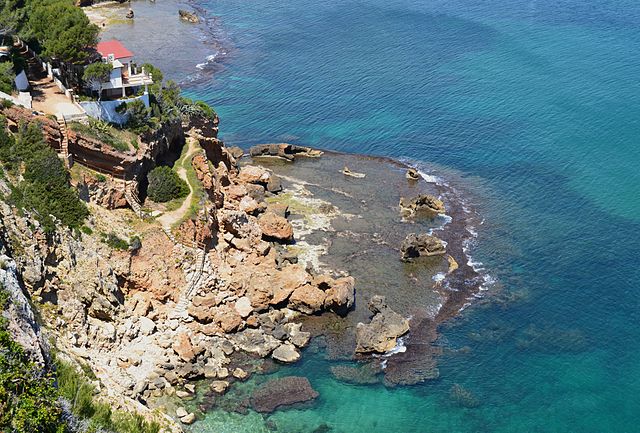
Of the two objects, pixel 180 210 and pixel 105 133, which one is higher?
pixel 105 133

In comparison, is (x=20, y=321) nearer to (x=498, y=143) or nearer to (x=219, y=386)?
(x=219, y=386)

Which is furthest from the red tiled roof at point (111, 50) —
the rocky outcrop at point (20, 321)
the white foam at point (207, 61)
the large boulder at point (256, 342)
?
the white foam at point (207, 61)

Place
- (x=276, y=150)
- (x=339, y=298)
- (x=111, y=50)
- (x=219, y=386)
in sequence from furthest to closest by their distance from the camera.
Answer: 1. (x=276, y=150)
2. (x=111, y=50)
3. (x=339, y=298)
4. (x=219, y=386)

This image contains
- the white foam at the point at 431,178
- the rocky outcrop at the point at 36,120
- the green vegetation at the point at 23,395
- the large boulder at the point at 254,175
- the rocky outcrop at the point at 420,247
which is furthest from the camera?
the white foam at the point at 431,178

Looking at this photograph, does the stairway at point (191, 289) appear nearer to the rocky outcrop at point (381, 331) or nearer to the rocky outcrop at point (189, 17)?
the rocky outcrop at point (381, 331)

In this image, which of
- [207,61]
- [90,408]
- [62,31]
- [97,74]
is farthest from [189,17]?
[90,408]

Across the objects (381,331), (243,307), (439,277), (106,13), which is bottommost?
(439,277)
